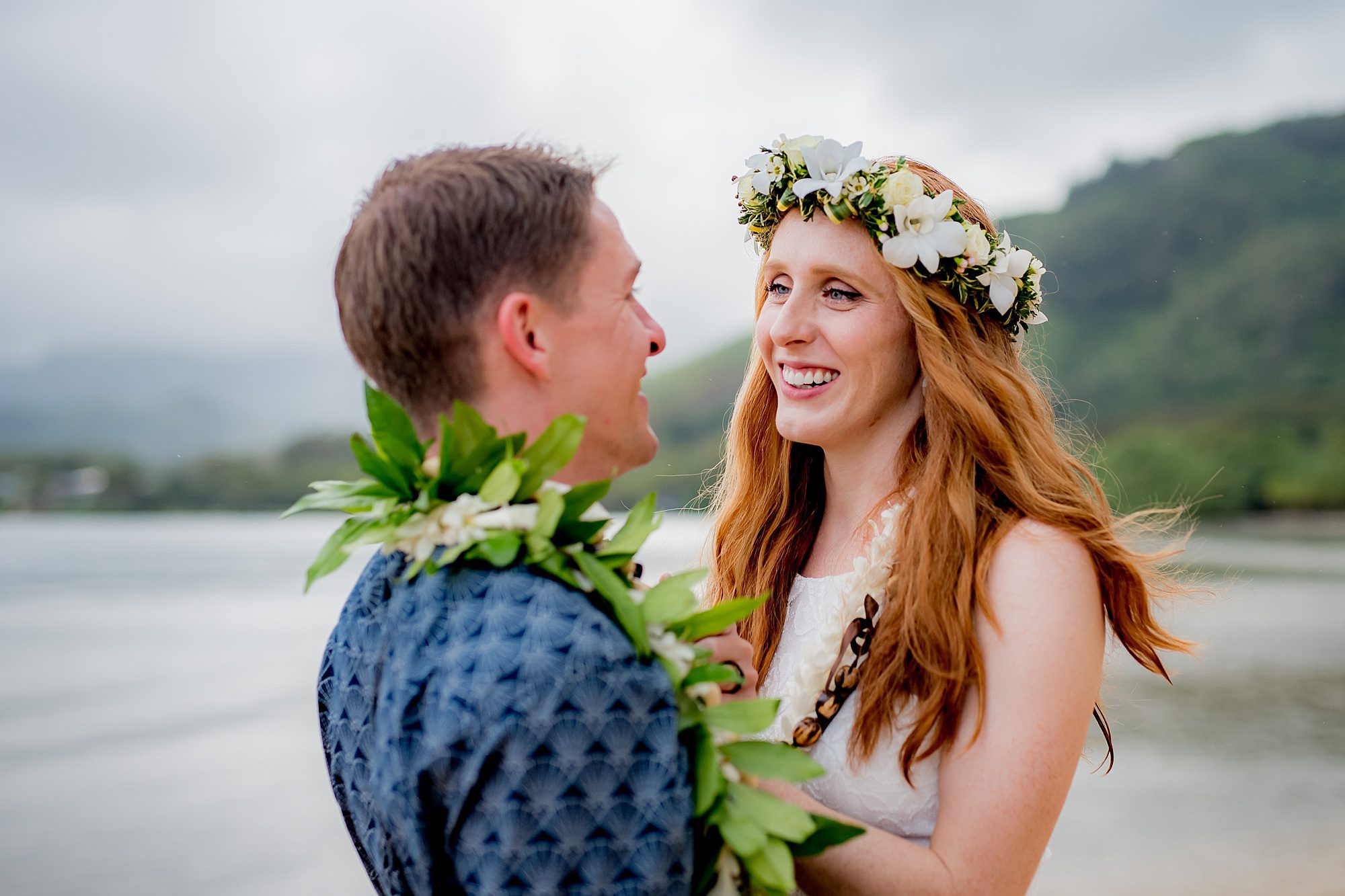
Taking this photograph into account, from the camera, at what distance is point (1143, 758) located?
867 inches

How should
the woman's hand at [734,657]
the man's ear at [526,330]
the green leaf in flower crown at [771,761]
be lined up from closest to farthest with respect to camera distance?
the green leaf in flower crown at [771,761], the man's ear at [526,330], the woman's hand at [734,657]

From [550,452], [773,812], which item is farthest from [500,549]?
[773,812]

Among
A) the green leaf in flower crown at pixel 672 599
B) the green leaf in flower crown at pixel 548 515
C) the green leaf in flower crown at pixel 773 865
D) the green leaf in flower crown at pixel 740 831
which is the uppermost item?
the green leaf in flower crown at pixel 548 515

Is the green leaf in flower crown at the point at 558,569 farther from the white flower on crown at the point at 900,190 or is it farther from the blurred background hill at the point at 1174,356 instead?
the blurred background hill at the point at 1174,356

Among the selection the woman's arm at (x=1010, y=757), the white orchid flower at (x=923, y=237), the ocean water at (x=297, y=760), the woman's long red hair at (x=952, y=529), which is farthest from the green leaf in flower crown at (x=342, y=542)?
the ocean water at (x=297, y=760)

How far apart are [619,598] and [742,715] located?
30cm

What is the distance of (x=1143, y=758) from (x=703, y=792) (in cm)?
2312

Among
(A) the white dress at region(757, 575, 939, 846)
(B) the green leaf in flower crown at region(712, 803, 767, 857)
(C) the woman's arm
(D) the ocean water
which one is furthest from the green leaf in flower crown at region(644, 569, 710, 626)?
(D) the ocean water

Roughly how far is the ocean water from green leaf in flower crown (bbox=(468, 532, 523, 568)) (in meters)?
2.58

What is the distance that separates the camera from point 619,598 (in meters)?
1.83

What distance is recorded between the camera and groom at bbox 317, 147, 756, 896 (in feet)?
5.50

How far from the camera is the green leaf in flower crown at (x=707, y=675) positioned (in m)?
1.87

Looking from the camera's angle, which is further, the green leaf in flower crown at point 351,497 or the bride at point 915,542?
the bride at point 915,542

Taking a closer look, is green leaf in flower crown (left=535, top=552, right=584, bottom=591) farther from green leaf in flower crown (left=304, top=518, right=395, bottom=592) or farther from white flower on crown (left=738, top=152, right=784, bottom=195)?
white flower on crown (left=738, top=152, right=784, bottom=195)
